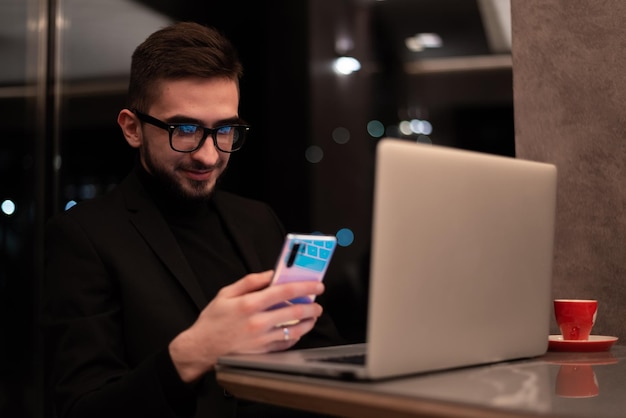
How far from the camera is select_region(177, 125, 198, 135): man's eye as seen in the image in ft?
5.39

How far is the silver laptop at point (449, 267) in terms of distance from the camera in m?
1.00

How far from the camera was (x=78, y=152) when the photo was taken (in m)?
3.31

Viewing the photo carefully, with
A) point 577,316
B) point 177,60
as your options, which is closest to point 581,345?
point 577,316

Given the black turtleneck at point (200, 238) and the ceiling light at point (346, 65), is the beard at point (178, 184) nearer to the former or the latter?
the black turtleneck at point (200, 238)

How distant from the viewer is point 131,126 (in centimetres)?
177

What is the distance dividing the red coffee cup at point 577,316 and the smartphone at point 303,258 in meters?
0.54

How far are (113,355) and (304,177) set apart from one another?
272cm

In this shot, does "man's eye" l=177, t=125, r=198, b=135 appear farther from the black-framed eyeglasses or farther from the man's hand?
the man's hand

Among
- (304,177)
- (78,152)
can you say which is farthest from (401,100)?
(78,152)

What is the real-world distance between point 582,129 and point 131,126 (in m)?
1.02

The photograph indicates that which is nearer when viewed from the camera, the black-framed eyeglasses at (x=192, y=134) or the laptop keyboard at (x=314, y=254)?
the laptop keyboard at (x=314, y=254)

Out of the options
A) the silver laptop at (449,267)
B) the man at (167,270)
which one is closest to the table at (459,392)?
the silver laptop at (449,267)

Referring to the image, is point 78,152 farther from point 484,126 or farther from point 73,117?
point 484,126

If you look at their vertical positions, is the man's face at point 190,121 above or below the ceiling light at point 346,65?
below
